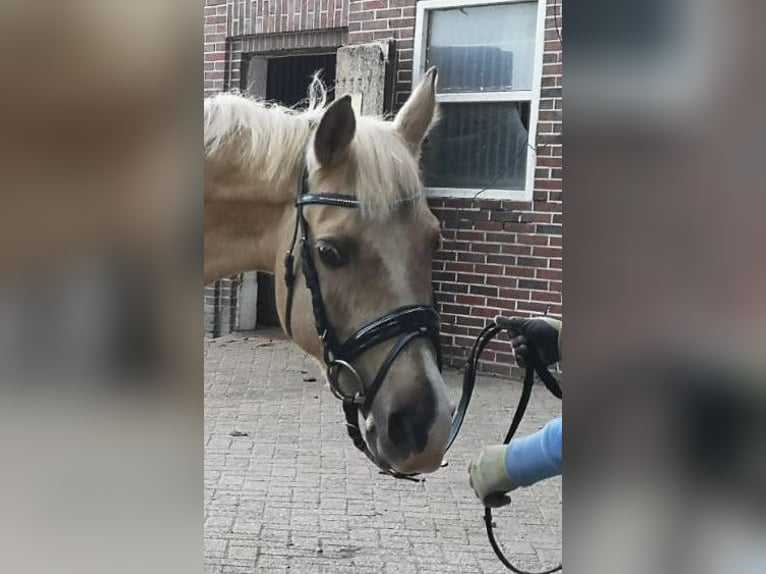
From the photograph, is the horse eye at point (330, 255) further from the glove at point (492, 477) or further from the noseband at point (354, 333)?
the glove at point (492, 477)

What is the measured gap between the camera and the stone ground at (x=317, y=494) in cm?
227

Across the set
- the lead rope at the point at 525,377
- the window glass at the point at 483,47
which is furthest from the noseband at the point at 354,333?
the window glass at the point at 483,47

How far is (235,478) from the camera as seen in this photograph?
3.22m

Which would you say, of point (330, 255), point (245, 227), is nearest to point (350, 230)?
point (330, 255)

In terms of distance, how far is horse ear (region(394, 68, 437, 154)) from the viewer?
182 centimetres

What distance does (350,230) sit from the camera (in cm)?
170

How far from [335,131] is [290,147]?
0.14 m

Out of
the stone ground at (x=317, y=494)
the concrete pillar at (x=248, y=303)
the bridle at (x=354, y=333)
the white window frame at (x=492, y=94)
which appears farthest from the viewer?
the stone ground at (x=317, y=494)

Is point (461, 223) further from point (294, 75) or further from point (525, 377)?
point (294, 75)

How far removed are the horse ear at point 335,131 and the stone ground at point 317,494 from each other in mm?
610
